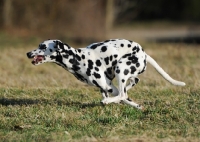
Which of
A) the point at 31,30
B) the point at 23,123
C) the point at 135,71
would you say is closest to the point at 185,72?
the point at 135,71

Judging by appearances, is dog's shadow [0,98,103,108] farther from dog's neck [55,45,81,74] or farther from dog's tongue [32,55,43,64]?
dog's tongue [32,55,43,64]

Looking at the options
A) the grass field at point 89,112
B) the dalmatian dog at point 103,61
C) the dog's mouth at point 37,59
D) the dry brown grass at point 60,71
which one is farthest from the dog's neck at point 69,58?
the dry brown grass at point 60,71

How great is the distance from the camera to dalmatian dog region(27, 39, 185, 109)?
314 inches

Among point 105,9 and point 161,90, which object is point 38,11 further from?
point 161,90

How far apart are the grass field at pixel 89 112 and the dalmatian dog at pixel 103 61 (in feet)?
1.15

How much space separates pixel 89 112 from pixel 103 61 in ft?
2.61

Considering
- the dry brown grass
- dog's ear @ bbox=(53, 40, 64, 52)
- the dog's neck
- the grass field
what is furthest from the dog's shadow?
the dry brown grass

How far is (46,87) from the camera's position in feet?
33.3

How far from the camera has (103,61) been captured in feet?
26.6

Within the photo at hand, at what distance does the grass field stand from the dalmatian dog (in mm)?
351

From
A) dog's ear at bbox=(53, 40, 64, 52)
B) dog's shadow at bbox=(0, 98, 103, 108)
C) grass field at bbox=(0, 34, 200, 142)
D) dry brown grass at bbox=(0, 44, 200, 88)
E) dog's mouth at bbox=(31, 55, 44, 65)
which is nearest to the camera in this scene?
grass field at bbox=(0, 34, 200, 142)

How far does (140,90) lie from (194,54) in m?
6.29

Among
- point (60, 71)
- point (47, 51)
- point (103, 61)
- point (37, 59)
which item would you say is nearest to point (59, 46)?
point (47, 51)

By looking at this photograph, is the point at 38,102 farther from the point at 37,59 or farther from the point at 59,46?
the point at 59,46
